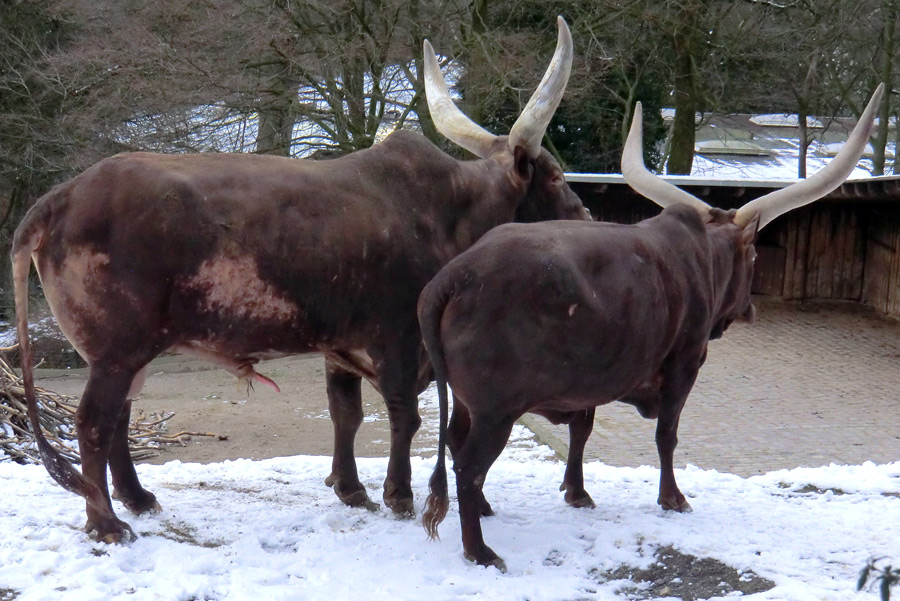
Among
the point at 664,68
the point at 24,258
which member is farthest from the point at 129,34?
the point at 24,258

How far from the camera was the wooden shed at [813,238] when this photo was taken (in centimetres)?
1538

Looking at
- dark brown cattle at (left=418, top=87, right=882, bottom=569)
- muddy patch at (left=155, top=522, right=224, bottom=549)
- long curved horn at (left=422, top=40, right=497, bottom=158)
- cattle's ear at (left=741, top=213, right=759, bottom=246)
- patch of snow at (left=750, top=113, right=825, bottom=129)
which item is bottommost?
muddy patch at (left=155, top=522, right=224, bottom=549)

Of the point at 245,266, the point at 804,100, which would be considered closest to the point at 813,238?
the point at 804,100

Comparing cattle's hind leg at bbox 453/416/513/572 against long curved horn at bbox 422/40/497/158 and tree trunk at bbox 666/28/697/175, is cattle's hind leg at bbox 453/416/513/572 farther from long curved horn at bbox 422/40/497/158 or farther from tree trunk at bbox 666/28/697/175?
tree trunk at bbox 666/28/697/175

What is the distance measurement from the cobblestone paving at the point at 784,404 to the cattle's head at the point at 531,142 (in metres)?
3.28

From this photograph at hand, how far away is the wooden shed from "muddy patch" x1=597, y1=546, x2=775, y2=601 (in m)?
10.8

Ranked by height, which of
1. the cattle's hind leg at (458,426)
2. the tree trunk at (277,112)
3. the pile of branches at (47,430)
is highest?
the tree trunk at (277,112)

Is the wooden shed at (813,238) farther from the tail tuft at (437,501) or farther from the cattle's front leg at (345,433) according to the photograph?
the tail tuft at (437,501)

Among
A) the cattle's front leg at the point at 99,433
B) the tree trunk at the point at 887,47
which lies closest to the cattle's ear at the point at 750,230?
the cattle's front leg at the point at 99,433

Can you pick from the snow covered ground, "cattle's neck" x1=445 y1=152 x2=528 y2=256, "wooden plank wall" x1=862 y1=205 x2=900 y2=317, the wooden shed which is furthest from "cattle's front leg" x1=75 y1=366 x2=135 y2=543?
"wooden plank wall" x1=862 y1=205 x2=900 y2=317

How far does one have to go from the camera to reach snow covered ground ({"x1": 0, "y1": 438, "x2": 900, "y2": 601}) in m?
4.52

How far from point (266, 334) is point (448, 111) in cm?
207

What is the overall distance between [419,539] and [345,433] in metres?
1.03

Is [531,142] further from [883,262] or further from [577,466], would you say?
[883,262]
